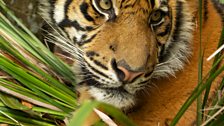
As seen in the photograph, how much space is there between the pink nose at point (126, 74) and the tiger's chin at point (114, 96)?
127 millimetres

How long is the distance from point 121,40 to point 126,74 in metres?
0.15

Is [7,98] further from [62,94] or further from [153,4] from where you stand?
[153,4]

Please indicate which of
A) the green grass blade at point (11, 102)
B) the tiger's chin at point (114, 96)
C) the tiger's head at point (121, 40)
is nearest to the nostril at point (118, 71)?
the tiger's head at point (121, 40)

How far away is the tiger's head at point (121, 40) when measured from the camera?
7.43ft

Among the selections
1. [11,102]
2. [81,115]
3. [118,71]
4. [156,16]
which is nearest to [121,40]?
[118,71]

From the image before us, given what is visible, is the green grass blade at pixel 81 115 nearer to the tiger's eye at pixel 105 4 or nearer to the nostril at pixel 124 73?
the nostril at pixel 124 73

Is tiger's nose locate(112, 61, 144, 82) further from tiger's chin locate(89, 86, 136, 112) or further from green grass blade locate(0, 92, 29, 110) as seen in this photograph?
green grass blade locate(0, 92, 29, 110)

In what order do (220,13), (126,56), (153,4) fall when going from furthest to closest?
(220,13) → (153,4) → (126,56)

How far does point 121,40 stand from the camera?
2.29 m

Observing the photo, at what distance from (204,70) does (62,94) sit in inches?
23.5

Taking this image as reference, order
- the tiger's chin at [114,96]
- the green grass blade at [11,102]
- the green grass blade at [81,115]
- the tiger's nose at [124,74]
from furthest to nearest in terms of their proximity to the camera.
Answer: the green grass blade at [11,102] < the tiger's chin at [114,96] < the tiger's nose at [124,74] < the green grass blade at [81,115]

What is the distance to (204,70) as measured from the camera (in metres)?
2.70

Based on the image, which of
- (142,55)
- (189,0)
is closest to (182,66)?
(189,0)

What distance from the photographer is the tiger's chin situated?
237 cm
